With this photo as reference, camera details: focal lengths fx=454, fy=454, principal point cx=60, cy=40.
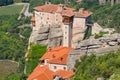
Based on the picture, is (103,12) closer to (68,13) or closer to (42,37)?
(42,37)

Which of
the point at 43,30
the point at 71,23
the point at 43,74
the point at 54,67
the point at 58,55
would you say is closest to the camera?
the point at 43,74

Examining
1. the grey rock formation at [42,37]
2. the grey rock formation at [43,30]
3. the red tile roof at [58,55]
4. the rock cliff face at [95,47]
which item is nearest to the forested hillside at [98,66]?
the rock cliff face at [95,47]

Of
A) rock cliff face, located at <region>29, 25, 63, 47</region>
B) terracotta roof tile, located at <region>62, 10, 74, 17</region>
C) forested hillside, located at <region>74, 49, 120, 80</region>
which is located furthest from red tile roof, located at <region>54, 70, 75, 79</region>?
terracotta roof tile, located at <region>62, 10, 74, 17</region>

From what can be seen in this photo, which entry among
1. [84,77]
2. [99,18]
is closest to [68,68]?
[84,77]

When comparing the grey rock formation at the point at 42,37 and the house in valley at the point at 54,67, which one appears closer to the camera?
the house in valley at the point at 54,67

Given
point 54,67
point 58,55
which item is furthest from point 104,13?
point 54,67

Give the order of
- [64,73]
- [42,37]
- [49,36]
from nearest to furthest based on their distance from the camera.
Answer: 1. [64,73]
2. [49,36]
3. [42,37]

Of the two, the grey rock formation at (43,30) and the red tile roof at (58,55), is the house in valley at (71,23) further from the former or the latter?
the red tile roof at (58,55)
